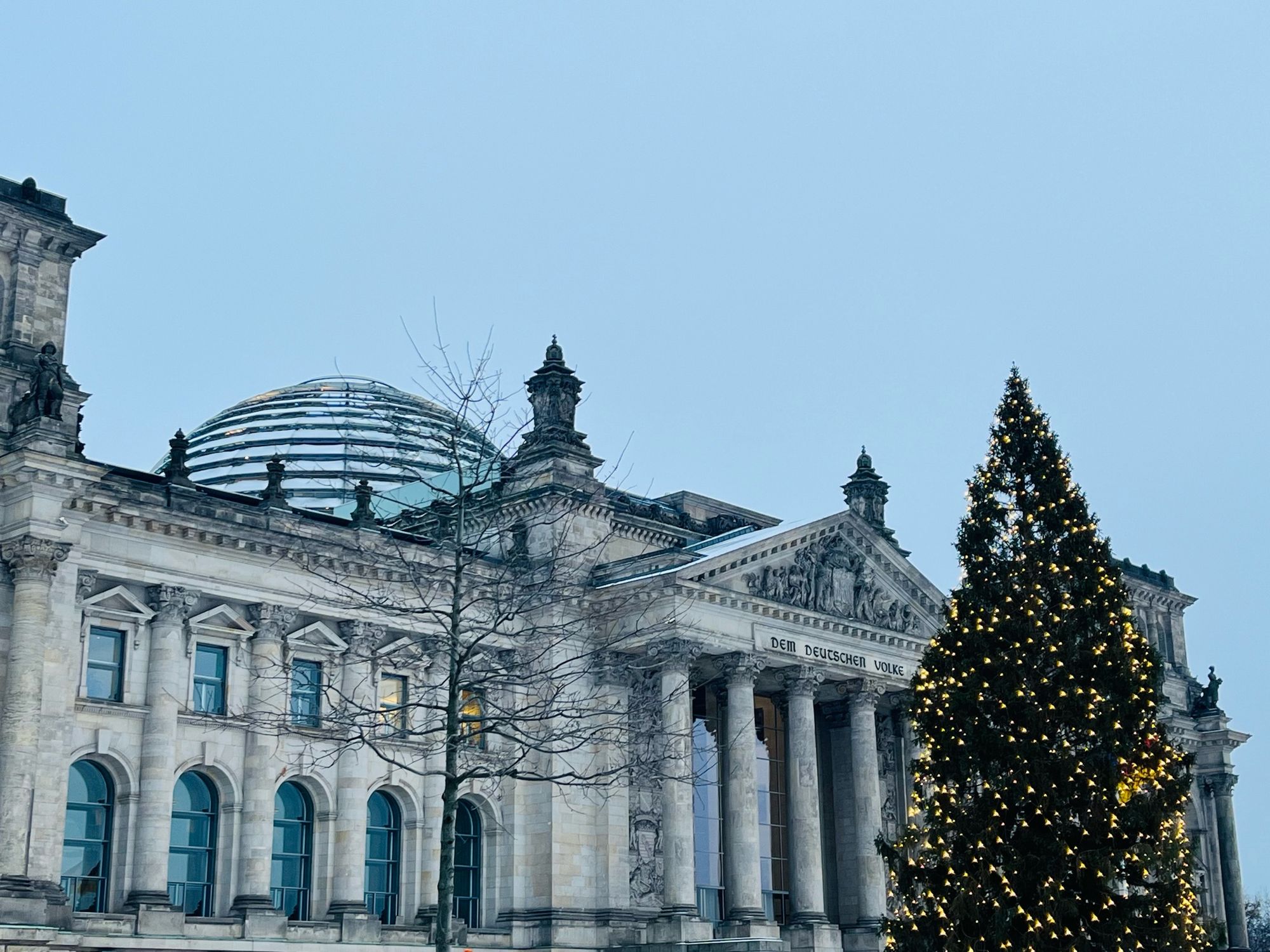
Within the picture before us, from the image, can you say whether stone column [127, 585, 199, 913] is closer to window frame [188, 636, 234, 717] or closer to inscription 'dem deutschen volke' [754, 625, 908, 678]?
window frame [188, 636, 234, 717]

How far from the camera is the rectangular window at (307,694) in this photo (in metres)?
42.3

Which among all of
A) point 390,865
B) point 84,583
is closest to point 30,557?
point 84,583

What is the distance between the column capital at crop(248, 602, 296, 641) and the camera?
41594 millimetres

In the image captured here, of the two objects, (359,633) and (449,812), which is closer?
(449,812)

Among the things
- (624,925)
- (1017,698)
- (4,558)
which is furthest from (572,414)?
(1017,698)

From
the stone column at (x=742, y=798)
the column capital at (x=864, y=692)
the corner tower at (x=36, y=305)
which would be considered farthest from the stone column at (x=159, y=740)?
the column capital at (x=864, y=692)

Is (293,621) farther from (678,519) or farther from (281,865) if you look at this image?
(678,519)

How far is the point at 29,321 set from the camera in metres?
38.8

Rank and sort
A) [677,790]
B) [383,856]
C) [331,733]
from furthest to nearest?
[677,790] < [383,856] < [331,733]

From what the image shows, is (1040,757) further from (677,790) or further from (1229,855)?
(1229,855)

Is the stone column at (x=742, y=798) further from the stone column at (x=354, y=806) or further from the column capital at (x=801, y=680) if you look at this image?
the stone column at (x=354, y=806)

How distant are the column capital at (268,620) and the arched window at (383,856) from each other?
18.1 ft

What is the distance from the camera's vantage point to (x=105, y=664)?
127 ft

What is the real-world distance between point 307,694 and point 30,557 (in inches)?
357
